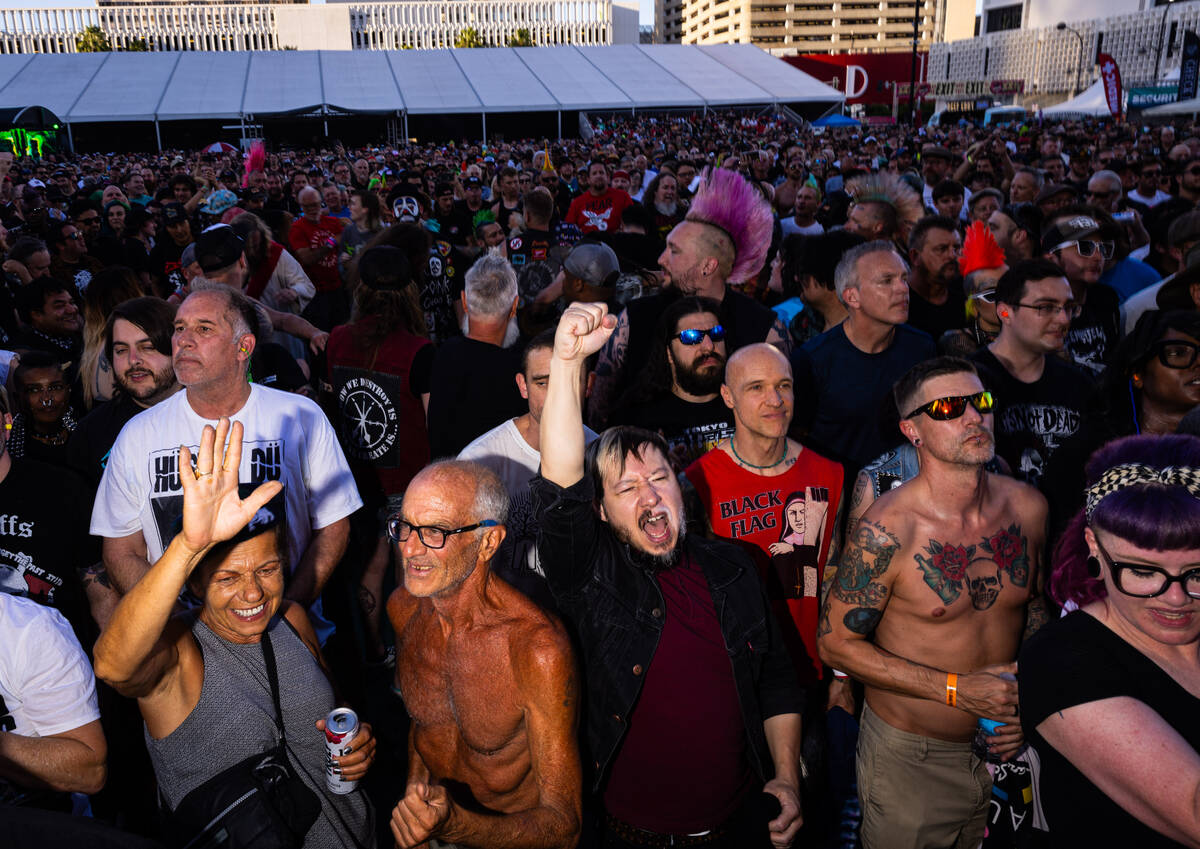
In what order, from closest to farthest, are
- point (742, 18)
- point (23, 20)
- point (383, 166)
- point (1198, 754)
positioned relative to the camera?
point (1198, 754) → point (383, 166) → point (23, 20) → point (742, 18)

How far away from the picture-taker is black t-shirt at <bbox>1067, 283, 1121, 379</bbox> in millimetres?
4895

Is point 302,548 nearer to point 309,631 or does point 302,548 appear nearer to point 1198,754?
point 309,631

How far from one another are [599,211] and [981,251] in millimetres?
4854

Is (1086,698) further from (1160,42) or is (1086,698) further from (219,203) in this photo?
(1160,42)

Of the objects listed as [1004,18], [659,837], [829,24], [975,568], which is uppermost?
[829,24]

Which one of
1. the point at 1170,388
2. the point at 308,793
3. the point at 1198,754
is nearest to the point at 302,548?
the point at 308,793

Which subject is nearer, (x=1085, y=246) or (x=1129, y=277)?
(x=1085, y=246)

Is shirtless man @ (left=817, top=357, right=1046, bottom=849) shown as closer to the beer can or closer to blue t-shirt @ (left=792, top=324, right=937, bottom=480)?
blue t-shirt @ (left=792, top=324, right=937, bottom=480)

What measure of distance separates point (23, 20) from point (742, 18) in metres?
107

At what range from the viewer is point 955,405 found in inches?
110

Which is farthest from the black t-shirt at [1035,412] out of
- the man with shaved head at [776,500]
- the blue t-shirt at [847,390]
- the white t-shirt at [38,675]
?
the white t-shirt at [38,675]

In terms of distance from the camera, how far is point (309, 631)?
2656 mm

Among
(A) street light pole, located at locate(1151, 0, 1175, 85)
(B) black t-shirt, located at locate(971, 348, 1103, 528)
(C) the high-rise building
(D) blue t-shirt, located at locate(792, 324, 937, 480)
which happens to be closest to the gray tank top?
(D) blue t-shirt, located at locate(792, 324, 937, 480)

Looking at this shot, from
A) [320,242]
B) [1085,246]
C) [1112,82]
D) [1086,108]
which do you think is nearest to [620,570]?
[1085,246]
